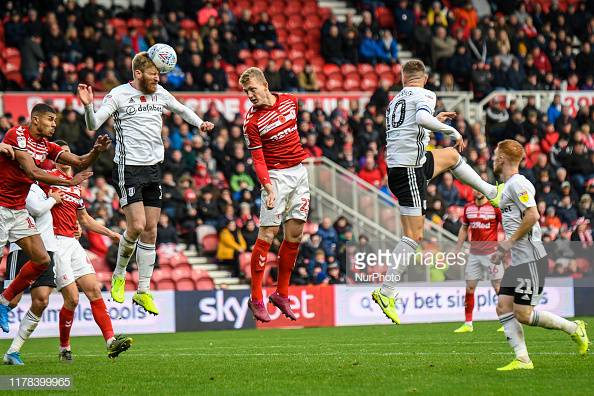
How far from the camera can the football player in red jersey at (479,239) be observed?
826 inches

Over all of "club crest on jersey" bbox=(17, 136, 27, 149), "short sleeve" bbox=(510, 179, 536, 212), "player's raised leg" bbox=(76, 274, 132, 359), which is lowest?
"player's raised leg" bbox=(76, 274, 132, 359)

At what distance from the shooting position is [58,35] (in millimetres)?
26656

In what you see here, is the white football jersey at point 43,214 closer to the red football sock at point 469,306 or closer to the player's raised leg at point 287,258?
the player's raised leg at point 287,258

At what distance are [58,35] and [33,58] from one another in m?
0.85

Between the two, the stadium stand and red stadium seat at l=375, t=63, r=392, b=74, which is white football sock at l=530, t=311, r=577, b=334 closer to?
the stadium stand

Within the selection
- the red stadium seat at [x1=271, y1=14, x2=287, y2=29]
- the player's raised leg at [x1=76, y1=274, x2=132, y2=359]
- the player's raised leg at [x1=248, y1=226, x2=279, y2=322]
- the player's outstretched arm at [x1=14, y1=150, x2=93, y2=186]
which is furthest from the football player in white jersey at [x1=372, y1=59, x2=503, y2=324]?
the red stadium seat at [x1=271, y1=14, x2=287, y2=29]

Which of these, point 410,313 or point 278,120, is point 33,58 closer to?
point 410,313

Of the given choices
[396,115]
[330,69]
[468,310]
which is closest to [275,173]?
[396,115]

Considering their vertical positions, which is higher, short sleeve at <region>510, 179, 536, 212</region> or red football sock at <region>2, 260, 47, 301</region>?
short sleeve at <region>510, 179, 536, 212</region>

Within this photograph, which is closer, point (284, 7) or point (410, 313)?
point (410, 313)

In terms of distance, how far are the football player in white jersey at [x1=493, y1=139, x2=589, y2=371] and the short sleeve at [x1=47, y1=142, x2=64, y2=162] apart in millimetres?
5501

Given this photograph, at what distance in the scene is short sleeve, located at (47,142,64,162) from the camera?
14008 millimetres

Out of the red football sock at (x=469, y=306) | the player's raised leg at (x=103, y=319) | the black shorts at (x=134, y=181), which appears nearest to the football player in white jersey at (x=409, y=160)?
the black shorts at (x=134, y=181)

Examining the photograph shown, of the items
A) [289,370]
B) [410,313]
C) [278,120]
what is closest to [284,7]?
[410,313]
